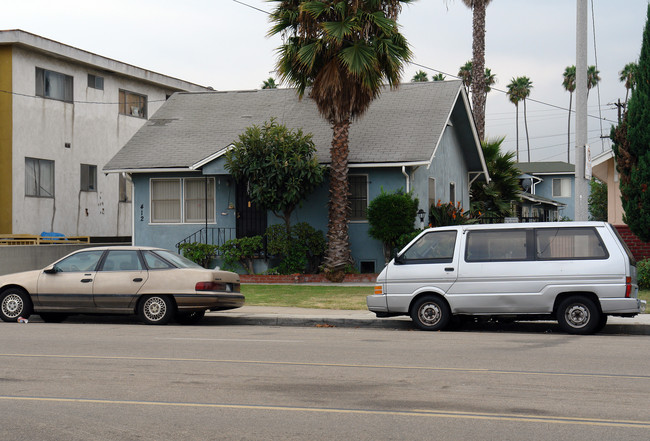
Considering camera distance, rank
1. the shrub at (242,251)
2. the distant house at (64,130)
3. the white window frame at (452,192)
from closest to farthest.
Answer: the shrub at (242,251), the white window frame at (452,192), the distant house at (64,130)

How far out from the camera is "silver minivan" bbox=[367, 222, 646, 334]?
44.3ft

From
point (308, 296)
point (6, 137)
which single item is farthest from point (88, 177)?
point (308, 296)

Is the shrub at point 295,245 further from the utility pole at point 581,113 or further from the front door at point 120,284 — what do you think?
the utility pole at point 581,113

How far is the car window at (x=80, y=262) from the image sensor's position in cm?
1603

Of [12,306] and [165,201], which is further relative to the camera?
[165,201]

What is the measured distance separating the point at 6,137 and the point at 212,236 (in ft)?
31.5

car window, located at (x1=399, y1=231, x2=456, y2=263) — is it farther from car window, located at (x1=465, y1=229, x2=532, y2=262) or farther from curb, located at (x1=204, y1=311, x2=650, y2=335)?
curb, located at (x1=204, y1=311, x2=650, y2=335)

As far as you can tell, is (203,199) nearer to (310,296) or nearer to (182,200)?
(182,200)

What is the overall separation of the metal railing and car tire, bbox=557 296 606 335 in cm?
1436

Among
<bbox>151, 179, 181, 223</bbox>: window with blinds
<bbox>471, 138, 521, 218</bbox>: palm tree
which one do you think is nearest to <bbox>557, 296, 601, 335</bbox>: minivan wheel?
<bbox>151, 179, 181, 223</bbox>: window with blinds

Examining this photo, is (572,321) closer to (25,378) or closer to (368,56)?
(25,378)

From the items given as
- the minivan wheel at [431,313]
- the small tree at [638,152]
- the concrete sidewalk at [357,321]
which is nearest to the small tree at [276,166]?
the concrete sidewalk at [357,321]

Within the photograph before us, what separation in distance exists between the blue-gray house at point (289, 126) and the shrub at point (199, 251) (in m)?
0.75

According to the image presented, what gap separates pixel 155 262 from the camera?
51.8 ft
